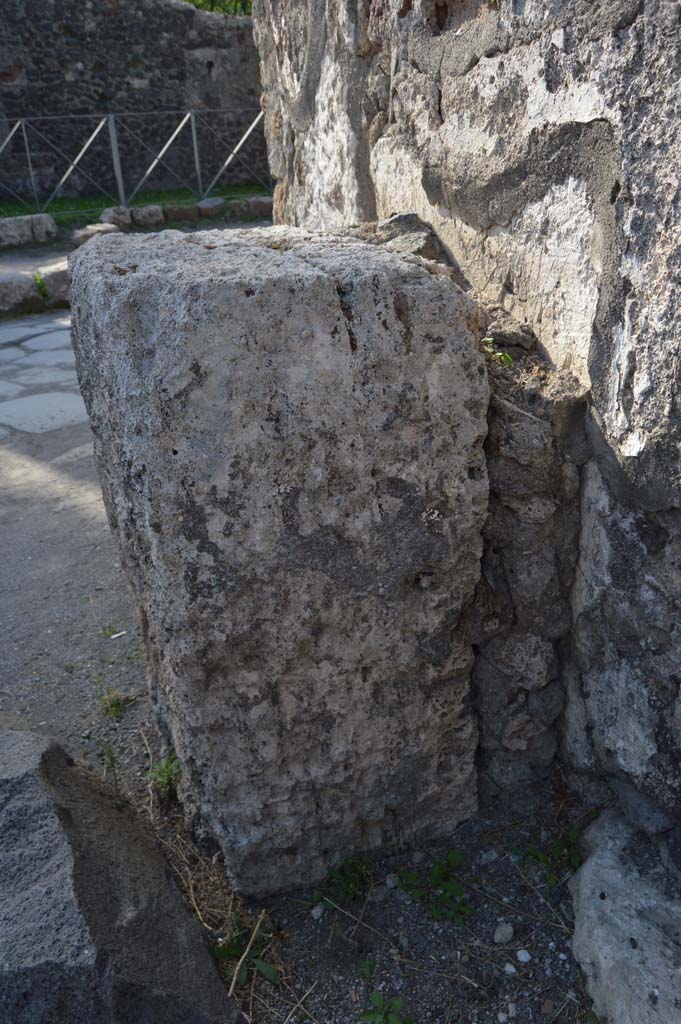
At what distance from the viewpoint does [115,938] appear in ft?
4.57

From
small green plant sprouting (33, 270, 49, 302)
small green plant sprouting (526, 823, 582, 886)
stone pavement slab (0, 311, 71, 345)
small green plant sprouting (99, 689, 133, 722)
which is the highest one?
small green plant sprouting (33, 270, 49, 302)

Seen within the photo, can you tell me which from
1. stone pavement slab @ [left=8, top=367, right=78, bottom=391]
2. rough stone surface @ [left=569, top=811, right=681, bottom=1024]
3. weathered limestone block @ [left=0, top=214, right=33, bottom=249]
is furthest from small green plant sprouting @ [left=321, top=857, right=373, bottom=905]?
weathered limestone block @ [left=0, top=214, right=33, bottom=249]

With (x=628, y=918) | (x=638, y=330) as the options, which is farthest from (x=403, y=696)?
(x=638, y=330)

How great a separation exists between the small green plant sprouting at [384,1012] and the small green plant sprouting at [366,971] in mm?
32

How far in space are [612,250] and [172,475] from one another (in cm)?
76

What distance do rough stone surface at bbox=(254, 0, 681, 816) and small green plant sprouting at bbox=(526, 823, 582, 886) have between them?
137 mm

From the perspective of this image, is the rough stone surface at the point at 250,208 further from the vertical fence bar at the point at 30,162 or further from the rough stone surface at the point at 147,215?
the vertical fence bar at the point at 30,162

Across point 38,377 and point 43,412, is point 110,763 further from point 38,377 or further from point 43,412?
point 38,377

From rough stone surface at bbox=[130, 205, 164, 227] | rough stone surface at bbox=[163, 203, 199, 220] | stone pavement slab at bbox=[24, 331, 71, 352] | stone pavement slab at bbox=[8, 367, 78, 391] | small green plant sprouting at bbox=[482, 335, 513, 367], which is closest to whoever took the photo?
small green plant sprouting at bbox=[482, 335, 513, 367]

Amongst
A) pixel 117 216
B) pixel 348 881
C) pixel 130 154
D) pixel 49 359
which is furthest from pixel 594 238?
pixel 130 154

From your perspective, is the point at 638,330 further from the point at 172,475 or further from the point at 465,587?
the point at 172,475

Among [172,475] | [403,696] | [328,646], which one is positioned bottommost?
[403,696]

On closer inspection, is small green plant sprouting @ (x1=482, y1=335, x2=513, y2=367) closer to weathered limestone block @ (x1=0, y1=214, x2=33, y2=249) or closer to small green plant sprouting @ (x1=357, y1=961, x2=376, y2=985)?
small green plant sprouting @ (x1=357, y1=961, x2=376, y2=985)

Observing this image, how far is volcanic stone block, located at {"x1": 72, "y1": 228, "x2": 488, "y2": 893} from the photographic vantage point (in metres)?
1.36
